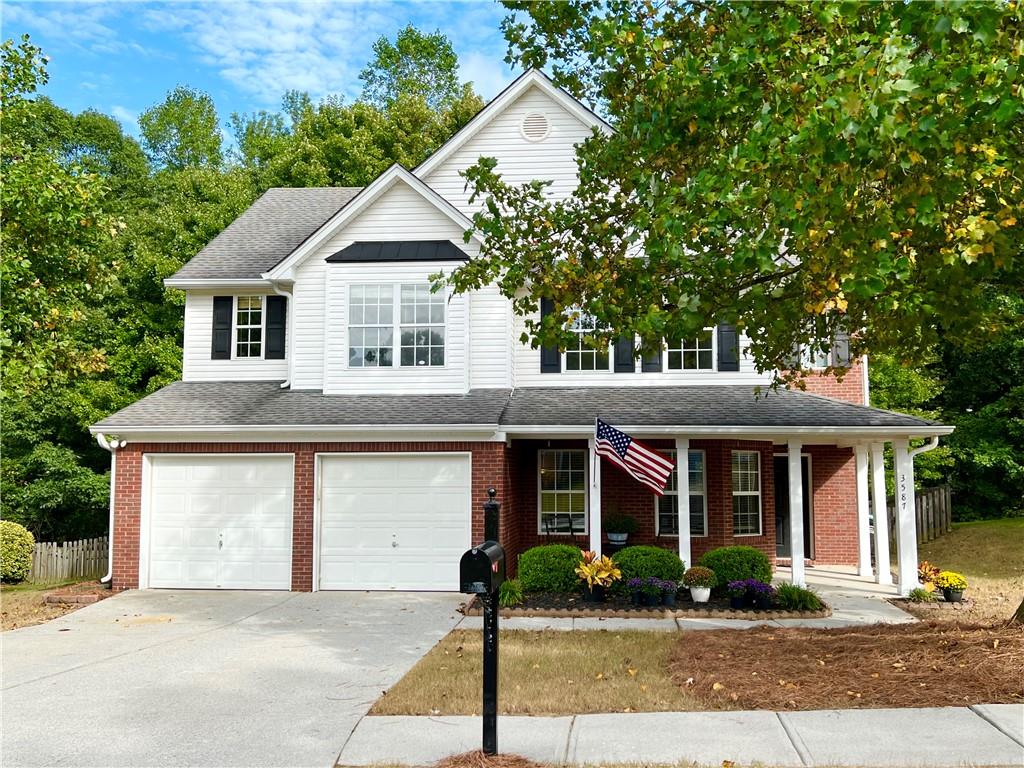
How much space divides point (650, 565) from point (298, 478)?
21.0 ft

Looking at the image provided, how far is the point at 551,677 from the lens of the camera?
8391mm

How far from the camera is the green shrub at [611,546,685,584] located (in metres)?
13.2

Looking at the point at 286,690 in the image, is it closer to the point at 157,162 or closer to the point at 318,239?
the point at 318,239

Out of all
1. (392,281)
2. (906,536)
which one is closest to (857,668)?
(906,536)

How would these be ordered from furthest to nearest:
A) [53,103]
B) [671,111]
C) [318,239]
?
[53,103], [318,239], [671,111]

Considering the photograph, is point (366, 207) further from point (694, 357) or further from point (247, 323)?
point (694, 357)

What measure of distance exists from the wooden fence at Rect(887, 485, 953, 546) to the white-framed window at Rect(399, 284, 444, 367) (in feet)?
41.6

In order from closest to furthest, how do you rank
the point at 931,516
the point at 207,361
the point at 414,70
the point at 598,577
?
the point at 598,577 < the point at 207,361 < the point at 931,516 < the point at 414,70

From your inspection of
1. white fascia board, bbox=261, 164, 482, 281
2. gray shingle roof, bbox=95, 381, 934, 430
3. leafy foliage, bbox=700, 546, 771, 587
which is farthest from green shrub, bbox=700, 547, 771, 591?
white fascia board, bbox=261, 164, 482, 281

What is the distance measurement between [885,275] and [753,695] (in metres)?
3.90

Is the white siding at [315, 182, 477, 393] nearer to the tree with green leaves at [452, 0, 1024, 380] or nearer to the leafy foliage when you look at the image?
the tree with green leaves at [452, 0, 1024, 380]

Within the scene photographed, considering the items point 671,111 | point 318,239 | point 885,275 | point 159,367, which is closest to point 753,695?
point 885,275

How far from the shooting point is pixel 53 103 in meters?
35.6

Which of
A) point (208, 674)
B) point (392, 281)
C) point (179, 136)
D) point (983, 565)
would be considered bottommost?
point (208, 674)
